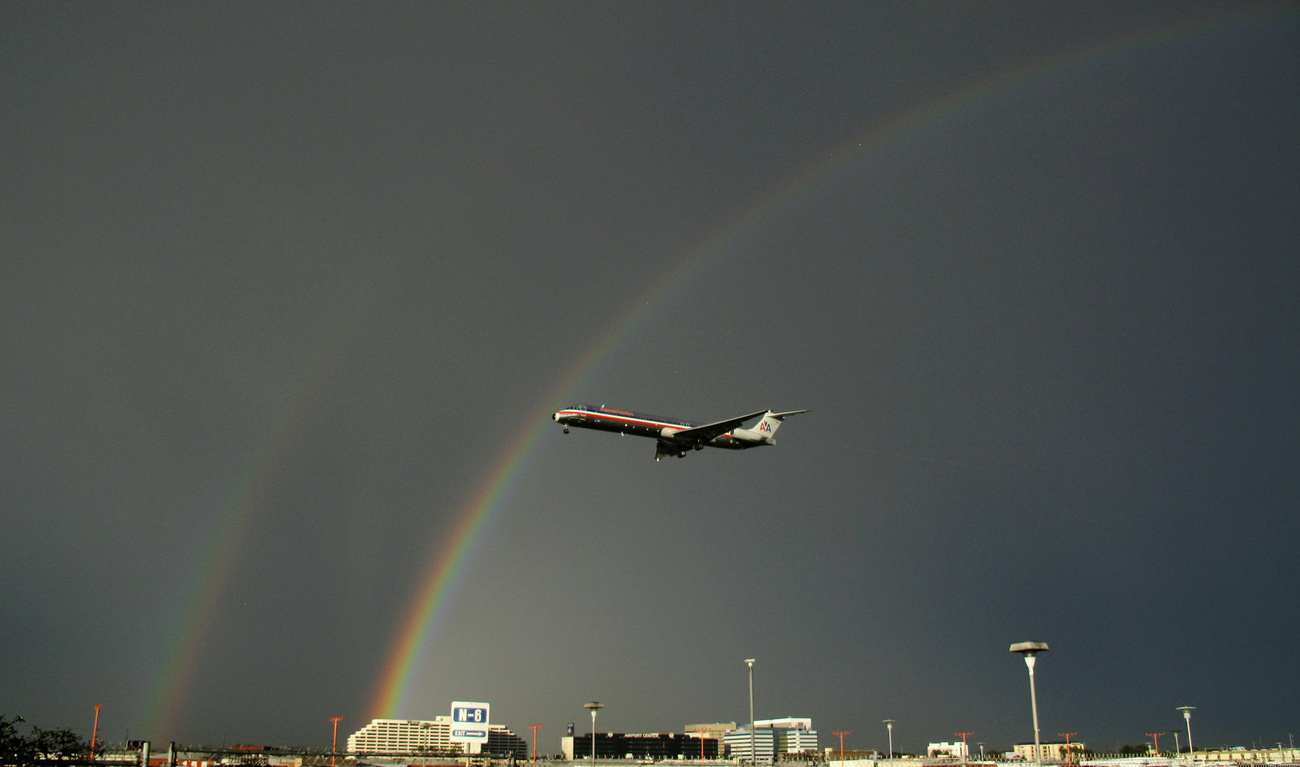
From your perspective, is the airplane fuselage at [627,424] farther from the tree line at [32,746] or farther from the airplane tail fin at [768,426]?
the tree line at [32,746]

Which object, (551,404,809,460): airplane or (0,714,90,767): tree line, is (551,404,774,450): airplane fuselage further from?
(0,714,90,767): tree line

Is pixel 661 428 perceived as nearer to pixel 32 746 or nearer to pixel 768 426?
pixel 768 426

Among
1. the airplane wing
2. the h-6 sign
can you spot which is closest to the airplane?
the airplane wing

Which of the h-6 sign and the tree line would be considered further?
the h-6 sign

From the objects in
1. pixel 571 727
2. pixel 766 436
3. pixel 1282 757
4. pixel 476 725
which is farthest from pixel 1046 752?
pixel 476 725

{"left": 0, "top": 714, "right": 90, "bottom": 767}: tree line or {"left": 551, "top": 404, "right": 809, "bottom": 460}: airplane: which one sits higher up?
{"left": 551, "top": 404, "right": 809, "bottom": 460}: airplane

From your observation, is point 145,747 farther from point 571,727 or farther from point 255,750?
point 255,750

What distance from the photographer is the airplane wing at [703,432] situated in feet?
262

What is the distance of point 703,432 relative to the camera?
80875 mm

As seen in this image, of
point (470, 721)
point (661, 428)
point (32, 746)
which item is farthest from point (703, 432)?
point (32, 746)

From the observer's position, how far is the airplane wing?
262ft

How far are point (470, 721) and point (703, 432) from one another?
32.2 m

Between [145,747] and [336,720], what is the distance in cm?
8189

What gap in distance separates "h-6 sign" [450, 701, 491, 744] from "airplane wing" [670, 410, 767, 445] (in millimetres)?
28983
